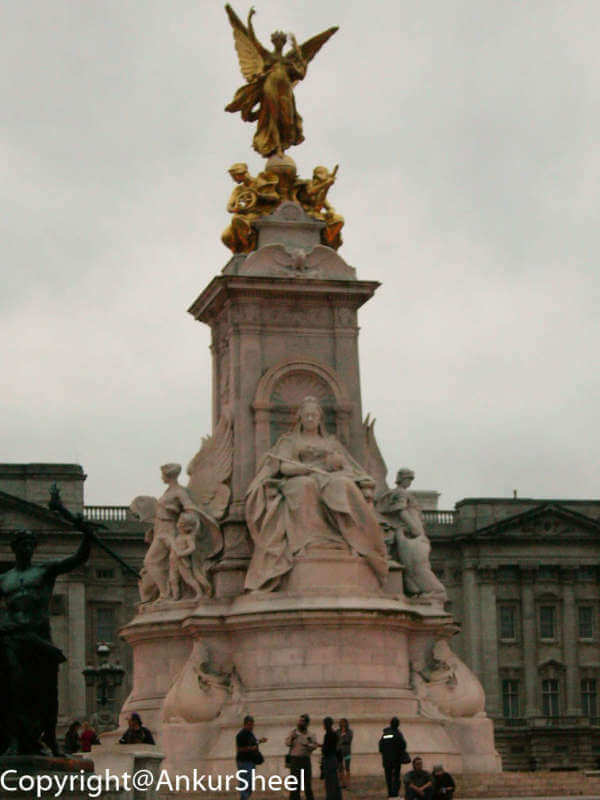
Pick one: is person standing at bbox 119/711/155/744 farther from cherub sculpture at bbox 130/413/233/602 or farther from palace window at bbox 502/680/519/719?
palace window at bbox 502/680/519/719

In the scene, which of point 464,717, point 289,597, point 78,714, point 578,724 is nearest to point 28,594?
point 289,597

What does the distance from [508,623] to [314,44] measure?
2182 inches

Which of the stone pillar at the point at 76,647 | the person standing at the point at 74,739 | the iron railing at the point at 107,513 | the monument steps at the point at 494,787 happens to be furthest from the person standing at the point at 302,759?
the iron railing at the point at 107,513

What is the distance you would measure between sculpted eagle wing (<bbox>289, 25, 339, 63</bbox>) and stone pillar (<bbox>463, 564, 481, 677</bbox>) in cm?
5251

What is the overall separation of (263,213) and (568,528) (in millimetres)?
58297

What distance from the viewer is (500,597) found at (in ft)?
302

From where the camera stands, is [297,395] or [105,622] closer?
[297,395]

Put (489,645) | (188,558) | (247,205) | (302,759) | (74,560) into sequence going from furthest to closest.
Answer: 1. (489,645)
2. (247,205)
3. (188,558)
4. (302,759)
5. (74,560)

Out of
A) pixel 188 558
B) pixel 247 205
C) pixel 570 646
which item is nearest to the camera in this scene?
pixel 188 558

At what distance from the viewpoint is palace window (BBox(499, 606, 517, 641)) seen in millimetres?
91375

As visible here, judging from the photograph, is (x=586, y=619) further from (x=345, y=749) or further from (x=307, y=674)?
(x=345, y=749)

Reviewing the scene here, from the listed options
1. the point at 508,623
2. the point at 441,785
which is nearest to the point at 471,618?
the point at 508,623

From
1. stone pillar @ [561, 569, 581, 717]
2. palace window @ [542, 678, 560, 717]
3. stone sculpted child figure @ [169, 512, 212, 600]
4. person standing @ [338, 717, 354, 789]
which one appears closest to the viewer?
person standing @ [338, 717, 354, 789]

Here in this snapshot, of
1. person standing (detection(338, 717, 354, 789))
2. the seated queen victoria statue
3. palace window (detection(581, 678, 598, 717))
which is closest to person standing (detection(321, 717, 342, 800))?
person standing (detection(338, 717, 354, 789))
